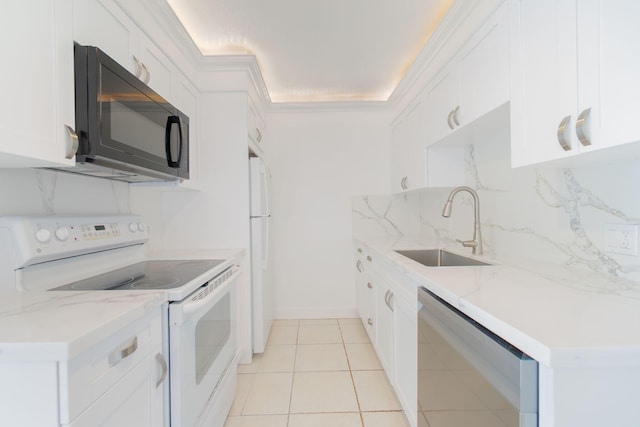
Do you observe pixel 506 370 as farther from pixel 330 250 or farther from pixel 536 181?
pixel 330 250

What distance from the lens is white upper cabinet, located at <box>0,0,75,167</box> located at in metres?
0.79

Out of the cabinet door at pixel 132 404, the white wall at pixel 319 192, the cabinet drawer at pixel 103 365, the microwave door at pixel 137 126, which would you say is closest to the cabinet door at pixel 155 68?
the microwave door at pixel 137 126

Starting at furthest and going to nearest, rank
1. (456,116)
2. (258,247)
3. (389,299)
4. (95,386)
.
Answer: (258,247), (389,299), (456,116), (95,386)

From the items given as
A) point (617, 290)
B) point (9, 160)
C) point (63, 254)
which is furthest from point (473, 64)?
point (63, 254)

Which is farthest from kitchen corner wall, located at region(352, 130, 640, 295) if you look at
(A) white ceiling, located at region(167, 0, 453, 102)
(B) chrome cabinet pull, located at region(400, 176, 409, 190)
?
(A) white ceiling, located at region(167, 0, 453, 102)

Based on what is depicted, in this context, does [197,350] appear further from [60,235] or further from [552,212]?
[552,212]

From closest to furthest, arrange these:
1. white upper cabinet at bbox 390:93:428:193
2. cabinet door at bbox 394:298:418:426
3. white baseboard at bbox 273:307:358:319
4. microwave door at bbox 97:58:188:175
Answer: microwave door at bbox 97:58:188:175 < cabinet door at bbox 394:298:418:426 < white upper cabinet at bbox 390:93:428:193 < white baseboard at bbox 273:307:358:319

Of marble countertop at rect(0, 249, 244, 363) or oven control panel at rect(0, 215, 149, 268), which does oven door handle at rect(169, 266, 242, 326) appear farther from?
oven control panel at rect(0, 215, 149, 268)

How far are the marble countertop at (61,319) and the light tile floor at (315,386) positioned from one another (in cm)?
115

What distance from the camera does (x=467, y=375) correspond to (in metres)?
0.89

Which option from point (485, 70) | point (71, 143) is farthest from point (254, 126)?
point (485, 70)

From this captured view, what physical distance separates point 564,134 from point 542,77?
0.83 feet

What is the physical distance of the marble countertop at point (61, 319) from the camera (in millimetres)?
626

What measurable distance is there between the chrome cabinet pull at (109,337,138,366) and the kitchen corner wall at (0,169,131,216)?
0.78 meters
